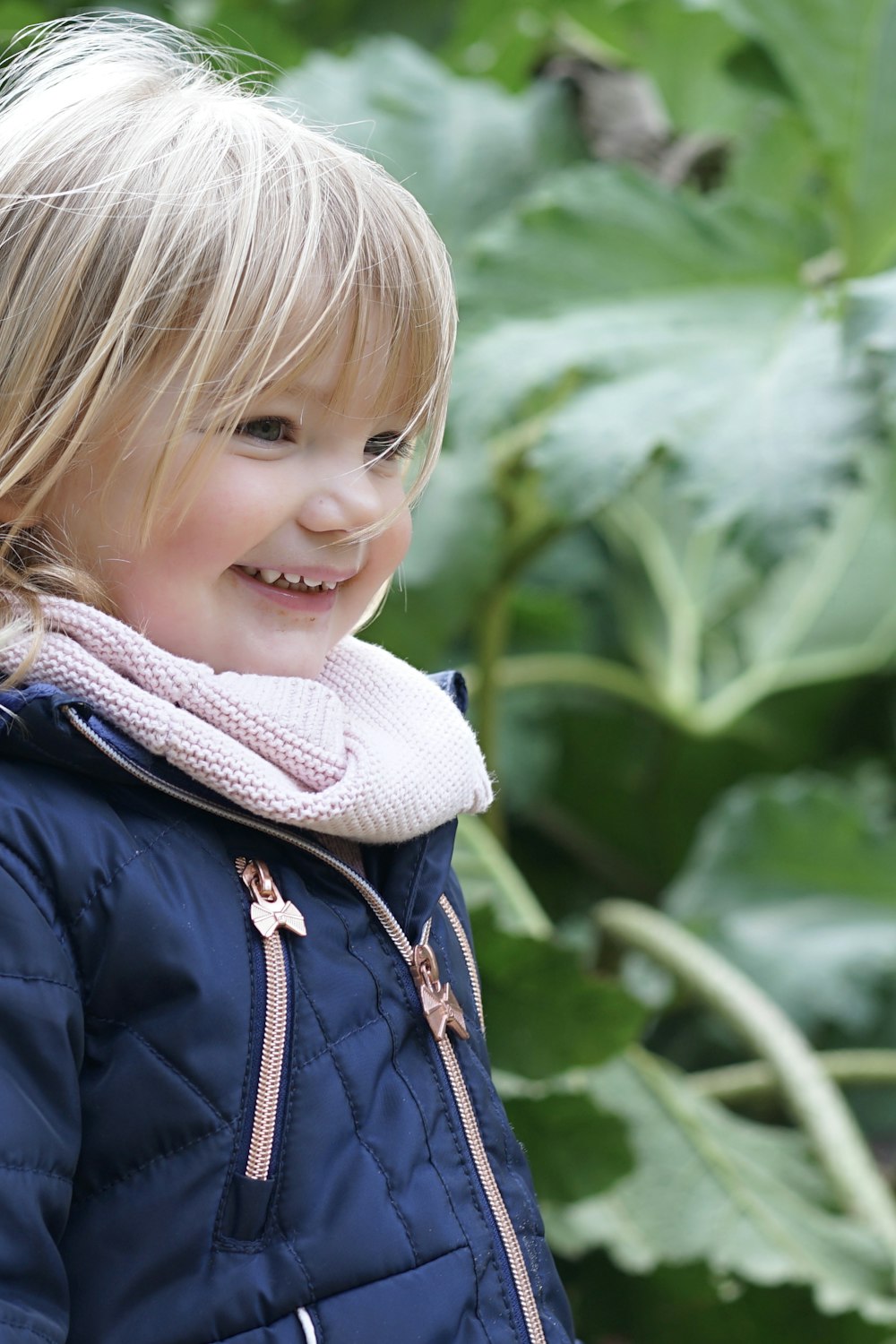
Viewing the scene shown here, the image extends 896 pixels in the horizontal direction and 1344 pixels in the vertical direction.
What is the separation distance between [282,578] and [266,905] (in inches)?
5.9

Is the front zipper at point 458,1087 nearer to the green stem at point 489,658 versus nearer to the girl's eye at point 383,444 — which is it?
the girl's eye at point 383,444

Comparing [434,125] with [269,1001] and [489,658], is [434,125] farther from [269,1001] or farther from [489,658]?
[269,1001]

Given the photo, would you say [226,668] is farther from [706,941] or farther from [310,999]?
[706,941]

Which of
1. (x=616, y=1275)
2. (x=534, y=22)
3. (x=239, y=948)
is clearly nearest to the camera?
(x=239, y=948)

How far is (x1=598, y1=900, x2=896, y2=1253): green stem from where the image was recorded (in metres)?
1.36

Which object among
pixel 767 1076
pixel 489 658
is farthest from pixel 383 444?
pixel 767 1076

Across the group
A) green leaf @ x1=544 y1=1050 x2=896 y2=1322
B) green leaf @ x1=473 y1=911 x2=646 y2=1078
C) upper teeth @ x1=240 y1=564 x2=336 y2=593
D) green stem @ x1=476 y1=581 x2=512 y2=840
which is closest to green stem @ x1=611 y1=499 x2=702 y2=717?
green stem @ x1=476 y1=581 x2=512 y2=840

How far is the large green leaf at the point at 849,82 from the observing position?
138cm

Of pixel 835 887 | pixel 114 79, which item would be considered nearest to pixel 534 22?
pixel 835 887

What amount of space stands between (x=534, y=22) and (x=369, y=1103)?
Answer: 5.52ft

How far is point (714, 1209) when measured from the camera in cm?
138

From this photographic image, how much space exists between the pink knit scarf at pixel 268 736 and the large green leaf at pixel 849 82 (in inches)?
35.1

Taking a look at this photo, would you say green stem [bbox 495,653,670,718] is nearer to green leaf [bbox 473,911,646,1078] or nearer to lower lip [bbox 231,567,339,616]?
green leaf [bbox 473,911,646,1078]

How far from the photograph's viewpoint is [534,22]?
6.51 ft
